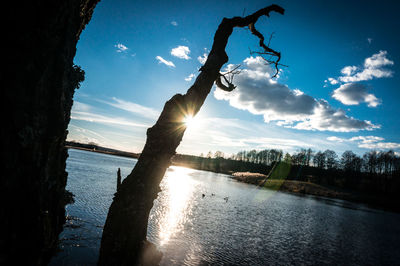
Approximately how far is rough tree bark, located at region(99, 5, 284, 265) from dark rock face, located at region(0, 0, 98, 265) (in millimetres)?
1540

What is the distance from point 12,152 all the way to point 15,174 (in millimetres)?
228

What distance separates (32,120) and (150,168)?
2.54 m

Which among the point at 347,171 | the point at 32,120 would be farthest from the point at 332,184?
the point at 32,120

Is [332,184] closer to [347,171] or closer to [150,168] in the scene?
[347,171]

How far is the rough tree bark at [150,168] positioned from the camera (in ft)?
14.0

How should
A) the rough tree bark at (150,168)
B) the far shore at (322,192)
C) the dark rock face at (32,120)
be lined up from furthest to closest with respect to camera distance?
1. the far shore at (322,192)
2. the rough tree bark at (150,168)
3. the dark rock face at (32,120)

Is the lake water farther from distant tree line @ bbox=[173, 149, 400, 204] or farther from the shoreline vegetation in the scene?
distant tree line @ bbox=[173, 149, 400, 204]

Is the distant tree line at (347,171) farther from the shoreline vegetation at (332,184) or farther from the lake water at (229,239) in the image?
the lake water at (229,239)

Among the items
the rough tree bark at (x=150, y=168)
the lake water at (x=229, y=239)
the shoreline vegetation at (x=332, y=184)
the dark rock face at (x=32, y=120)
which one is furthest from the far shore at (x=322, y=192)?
the dark rock face at (x=32, y=120)

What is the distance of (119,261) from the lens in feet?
13.8

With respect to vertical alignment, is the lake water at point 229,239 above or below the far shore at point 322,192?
above

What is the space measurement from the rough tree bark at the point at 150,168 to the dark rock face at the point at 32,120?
154 centimetres

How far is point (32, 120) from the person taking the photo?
86.5 inches

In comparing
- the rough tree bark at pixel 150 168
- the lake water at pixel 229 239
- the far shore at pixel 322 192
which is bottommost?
the far shore at pixel 322 192
